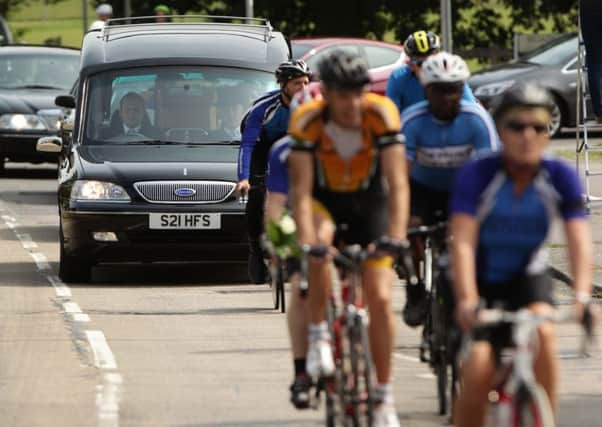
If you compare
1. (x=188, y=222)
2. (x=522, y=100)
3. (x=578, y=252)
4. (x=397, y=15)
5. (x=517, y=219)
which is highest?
(x=397, y=15)

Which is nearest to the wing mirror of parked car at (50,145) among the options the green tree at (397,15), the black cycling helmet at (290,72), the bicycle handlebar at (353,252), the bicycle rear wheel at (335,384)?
the black cycling helmet at (290,72)

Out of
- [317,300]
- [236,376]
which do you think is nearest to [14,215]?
[236,376]

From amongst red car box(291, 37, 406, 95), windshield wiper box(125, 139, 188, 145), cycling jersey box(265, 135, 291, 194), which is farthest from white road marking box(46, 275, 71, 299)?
red car box(291, 37, 406, 95)

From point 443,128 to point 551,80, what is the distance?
22379 mm

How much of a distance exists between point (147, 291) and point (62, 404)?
5294mm

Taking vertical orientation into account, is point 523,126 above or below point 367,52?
below

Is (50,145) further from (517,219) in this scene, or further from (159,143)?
(517,219)

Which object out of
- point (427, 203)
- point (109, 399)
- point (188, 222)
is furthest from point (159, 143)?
point (427, 203)

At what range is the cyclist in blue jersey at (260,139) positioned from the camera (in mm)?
12859

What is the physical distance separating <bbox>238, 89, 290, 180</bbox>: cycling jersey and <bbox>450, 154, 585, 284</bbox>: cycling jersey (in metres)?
6.29

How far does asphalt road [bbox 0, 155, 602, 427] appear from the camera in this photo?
32.0ft

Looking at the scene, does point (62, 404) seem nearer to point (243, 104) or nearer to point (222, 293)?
point (222, 293)

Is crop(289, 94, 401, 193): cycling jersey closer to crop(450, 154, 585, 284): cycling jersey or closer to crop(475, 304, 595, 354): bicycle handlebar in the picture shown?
crop(450, 154, 585, 284): cycling jersey

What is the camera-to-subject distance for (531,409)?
21.8 feet
